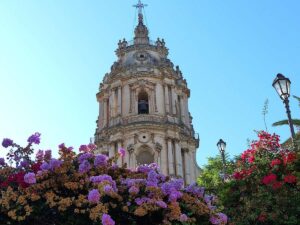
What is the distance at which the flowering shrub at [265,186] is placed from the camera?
9234 millimetres

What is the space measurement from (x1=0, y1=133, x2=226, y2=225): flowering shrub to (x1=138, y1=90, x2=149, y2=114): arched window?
2141cm

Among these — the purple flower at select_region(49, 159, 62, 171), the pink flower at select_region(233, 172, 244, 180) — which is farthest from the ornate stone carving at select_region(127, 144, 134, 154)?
the purple flower at select_region(49, 159, 62, 171)

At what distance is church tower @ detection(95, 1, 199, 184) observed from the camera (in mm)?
27844

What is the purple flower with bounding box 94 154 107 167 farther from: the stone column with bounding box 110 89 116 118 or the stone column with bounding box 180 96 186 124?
the stone column with bounding box 180 96 186 124

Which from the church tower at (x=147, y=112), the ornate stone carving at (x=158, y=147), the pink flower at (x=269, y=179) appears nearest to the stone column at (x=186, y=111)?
the church tower at (x=147, y=112)

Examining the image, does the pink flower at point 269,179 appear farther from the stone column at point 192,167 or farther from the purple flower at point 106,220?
the stone column at point 192,167

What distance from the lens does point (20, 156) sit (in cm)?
874

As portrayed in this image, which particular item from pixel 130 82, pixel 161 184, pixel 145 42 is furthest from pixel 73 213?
pixel 145 42

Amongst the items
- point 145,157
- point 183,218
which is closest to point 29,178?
point 183,218

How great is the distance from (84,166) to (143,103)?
72.9 feet

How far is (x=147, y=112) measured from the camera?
29.8 metres

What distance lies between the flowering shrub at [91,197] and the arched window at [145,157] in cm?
1954

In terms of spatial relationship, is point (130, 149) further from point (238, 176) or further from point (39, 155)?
point (39, 155)

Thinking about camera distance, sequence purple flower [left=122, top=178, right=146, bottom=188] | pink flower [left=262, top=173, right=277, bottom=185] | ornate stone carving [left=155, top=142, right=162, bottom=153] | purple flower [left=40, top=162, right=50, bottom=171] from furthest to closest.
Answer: ornate stone carving [left=155, top=142, right=162, bottom=153], pink flower [left=262, top=173, right=277, bottom=185], purple flower [left=40, top=162, right=50, bottom=171], purple flower [left=122, top=178, right=146, bottom=188]
